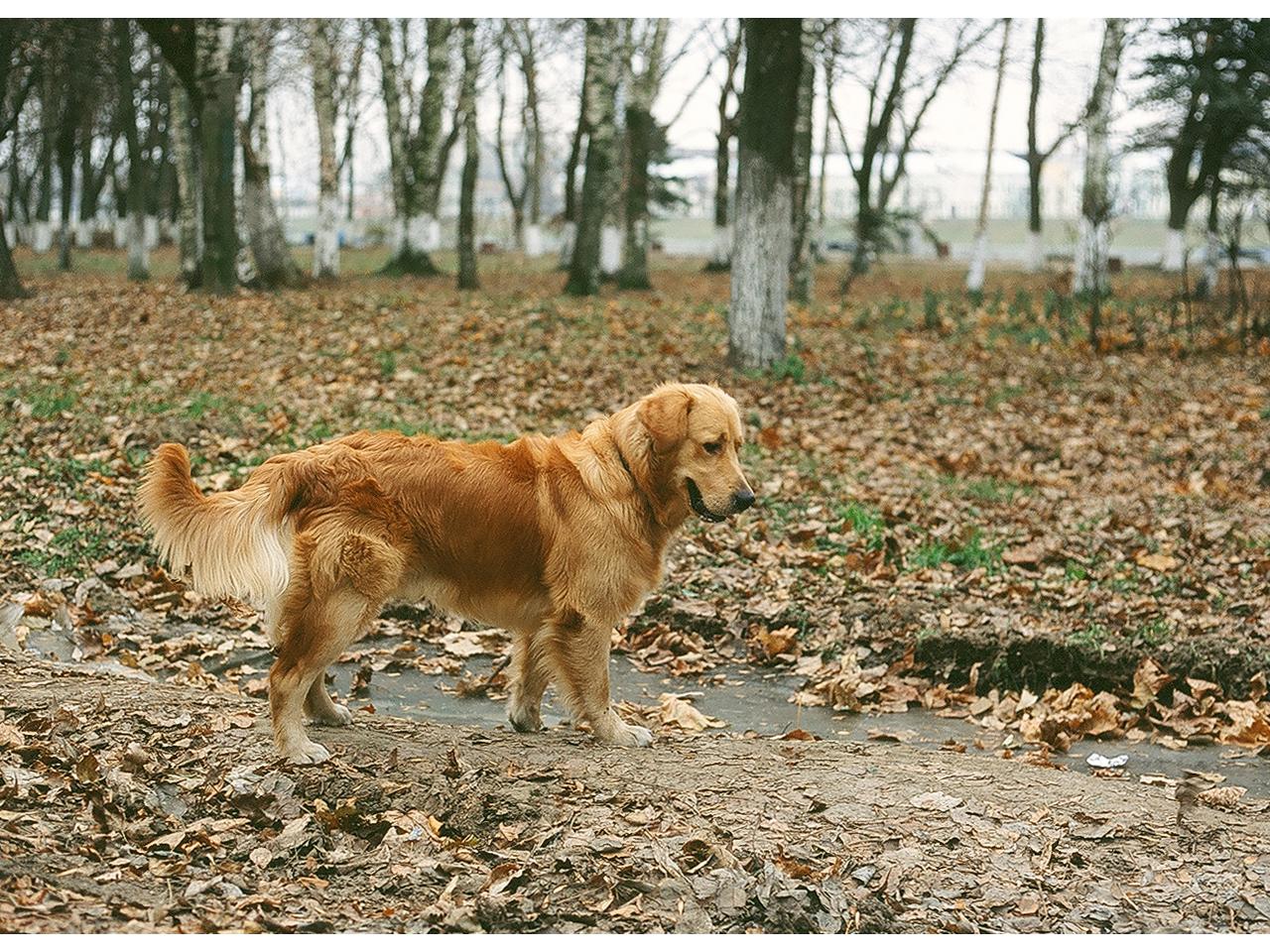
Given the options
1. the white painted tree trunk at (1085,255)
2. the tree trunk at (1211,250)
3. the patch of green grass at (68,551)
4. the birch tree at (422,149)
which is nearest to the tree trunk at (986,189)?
the white painted tree trunk at (1085,255)

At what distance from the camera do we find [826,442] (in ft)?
39.8

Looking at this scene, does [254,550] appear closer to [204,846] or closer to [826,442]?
[204,846]

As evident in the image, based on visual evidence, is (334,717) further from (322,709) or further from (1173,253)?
(1173,253)

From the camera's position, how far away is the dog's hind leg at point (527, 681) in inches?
219

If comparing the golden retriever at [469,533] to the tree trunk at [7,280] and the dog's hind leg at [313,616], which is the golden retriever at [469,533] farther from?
the tree trunk at [7,280]

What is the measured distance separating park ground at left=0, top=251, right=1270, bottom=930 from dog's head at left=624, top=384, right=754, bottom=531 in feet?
3.74

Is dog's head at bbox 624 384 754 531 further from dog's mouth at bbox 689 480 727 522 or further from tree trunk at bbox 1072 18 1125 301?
tree trunk at bbox 1072 18 1125 301

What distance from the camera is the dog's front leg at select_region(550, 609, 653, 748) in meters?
5.44

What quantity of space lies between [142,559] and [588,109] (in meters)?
16.0

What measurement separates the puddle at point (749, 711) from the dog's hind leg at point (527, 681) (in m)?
0.16

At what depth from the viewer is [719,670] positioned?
7090 mm

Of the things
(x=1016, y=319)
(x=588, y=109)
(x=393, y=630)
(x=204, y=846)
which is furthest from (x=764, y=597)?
(x=588, y=109)

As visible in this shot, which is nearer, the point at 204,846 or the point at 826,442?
the point at 204,846

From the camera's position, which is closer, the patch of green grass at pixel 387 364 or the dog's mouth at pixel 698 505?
the dog's mouth at pixel 698 505
